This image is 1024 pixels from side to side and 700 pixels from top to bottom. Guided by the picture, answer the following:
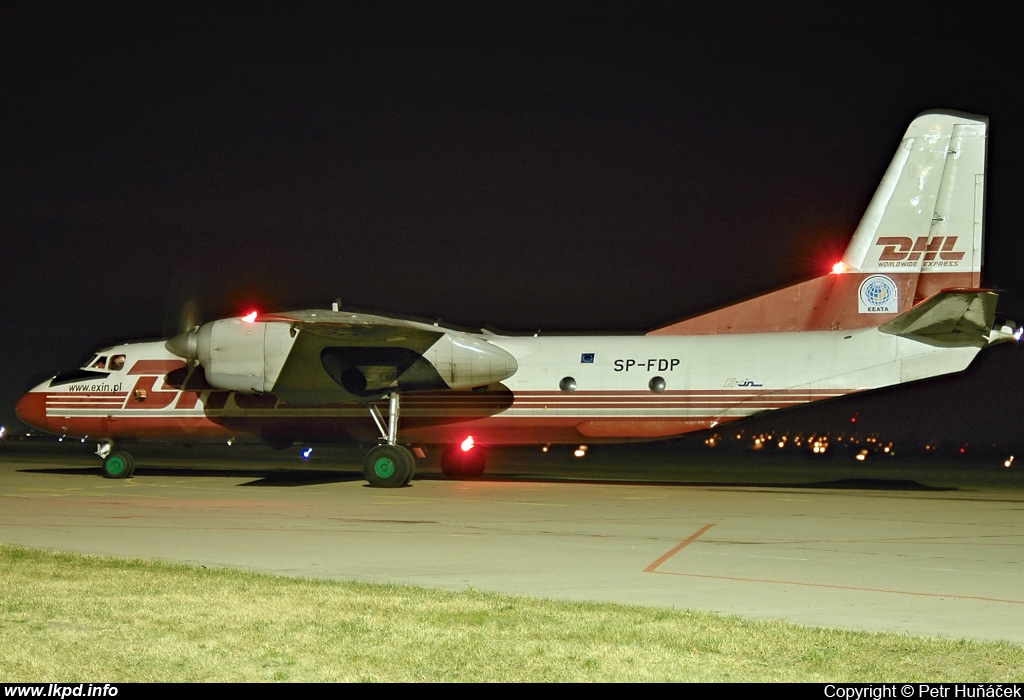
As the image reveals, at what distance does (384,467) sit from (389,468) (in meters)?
0.11

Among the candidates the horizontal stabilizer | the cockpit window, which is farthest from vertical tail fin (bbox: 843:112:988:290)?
the cockpit window

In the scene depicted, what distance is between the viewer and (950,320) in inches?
818

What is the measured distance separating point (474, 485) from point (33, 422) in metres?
11.9

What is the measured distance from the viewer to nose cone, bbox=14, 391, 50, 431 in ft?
91.0

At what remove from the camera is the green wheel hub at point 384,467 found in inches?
928

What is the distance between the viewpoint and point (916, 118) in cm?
2297

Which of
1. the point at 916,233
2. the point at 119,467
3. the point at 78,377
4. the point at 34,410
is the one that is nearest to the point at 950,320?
the point at 916,233

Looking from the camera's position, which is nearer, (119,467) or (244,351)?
(244,351)

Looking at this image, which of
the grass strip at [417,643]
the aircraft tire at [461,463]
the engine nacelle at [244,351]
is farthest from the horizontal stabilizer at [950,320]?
the grass strip at [417,643]

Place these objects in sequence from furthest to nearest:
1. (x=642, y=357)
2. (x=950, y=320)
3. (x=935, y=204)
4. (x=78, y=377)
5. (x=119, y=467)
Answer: (x=78, y=377), (x=119, y=467), (x=642, y=357), (x=935, y=204), (x=950, y=320)

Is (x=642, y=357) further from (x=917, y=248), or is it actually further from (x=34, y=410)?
(x=34, y=410)
